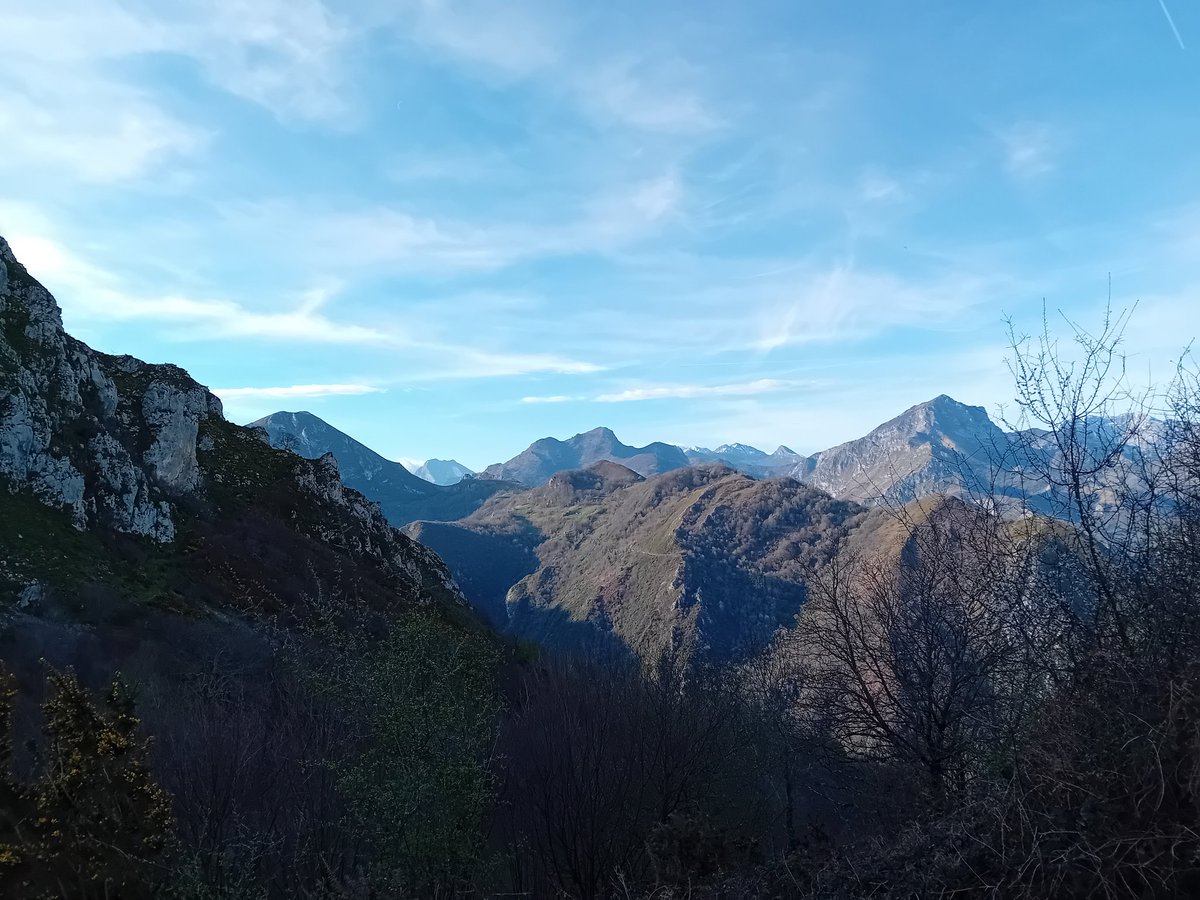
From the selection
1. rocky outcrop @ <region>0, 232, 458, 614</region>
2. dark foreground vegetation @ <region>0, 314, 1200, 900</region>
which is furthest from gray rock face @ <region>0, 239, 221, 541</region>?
dark foreground vegetation @ <region>0, 314, 1200, 900</region>

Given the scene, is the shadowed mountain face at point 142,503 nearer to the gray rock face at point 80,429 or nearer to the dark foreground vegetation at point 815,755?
the gray rock face at point 80,429

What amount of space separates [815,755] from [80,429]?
5128cm

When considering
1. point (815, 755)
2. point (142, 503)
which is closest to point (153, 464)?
point (142, 503)

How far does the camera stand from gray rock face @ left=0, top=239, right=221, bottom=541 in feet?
135

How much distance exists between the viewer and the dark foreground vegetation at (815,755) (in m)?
6.98

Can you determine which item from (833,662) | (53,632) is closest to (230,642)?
(53,632)

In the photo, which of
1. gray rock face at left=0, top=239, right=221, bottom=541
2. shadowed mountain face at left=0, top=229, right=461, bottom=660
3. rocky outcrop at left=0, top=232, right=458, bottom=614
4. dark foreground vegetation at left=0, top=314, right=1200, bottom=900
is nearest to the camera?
dark foreground vegetation at left=0, top=314, right=1200, bottom=900

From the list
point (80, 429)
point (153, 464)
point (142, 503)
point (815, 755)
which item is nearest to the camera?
point (815, 755)

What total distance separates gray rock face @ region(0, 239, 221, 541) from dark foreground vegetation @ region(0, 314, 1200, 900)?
79.2ft

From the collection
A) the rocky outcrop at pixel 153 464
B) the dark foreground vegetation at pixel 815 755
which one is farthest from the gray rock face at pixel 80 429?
the dark foreground vegetation at pixel 815 755

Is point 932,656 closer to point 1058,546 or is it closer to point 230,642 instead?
point 1058,546

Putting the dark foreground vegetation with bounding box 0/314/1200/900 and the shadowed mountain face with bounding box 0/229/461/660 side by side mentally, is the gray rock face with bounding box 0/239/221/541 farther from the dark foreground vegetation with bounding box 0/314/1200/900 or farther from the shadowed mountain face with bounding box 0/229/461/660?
the dark foreground vegetation with bounding box 0/314/1200/900

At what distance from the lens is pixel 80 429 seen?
46562mm

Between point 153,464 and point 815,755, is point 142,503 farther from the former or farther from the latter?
point 815,755
